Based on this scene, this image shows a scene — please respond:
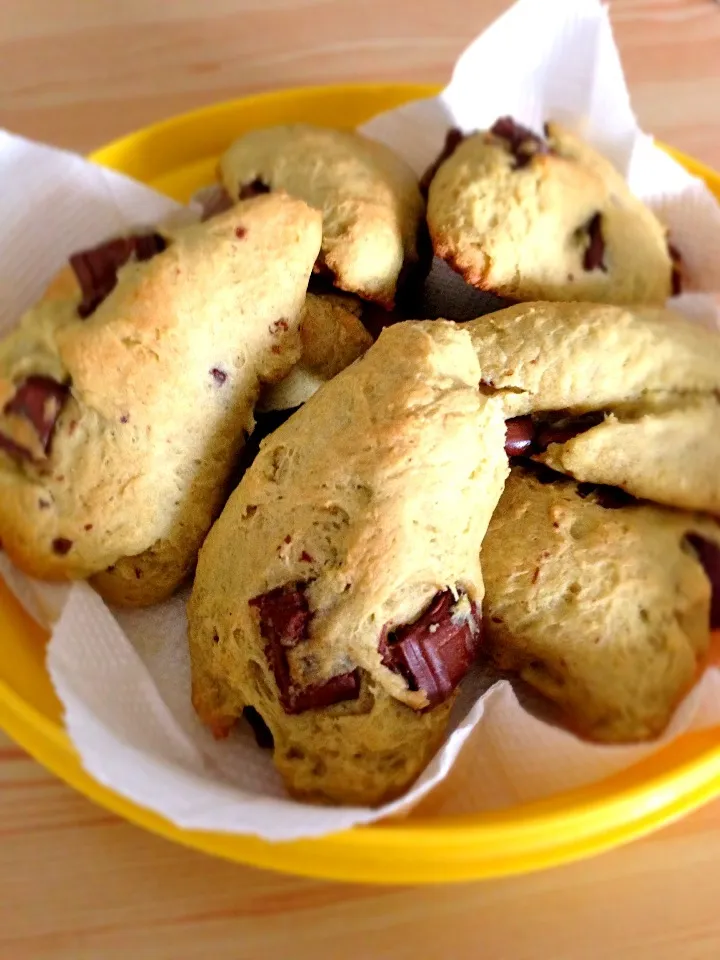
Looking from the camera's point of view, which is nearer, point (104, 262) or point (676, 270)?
point (104, 262)

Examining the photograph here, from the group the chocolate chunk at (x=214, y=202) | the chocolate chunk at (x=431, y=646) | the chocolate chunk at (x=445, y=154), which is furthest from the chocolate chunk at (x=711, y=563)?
the chocolate chunk at (x=214, y=202)

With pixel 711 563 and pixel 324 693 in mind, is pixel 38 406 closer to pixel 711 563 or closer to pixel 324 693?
pixel 324 693

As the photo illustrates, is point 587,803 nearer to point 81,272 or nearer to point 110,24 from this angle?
point 81,272

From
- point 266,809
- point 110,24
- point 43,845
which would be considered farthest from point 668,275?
point 110,24

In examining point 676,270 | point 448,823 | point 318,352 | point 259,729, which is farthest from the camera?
point 676,270

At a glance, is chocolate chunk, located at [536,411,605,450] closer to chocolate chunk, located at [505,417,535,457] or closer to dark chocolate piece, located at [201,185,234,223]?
chocolate chunk, located at [505,417,535,457]

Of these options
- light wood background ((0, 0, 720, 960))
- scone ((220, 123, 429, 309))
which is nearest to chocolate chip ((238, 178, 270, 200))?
scone ((220, 123, 429, 309))

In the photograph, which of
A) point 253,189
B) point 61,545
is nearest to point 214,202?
point 253,189
